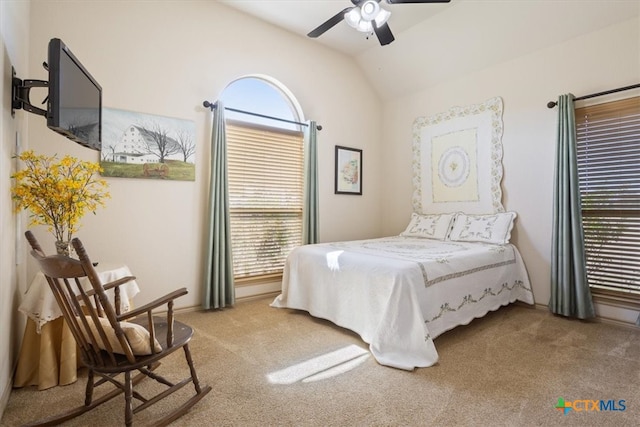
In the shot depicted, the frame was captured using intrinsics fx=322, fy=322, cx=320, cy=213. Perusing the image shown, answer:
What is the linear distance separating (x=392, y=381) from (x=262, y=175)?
8.50 feet

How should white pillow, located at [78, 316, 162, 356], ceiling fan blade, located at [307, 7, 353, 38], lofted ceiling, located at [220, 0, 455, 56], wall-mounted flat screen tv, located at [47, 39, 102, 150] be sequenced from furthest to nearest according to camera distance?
lofted ceiling, located at [220, 0, 455, 56]
ceiling fan blade, located at [307, 7, 353, 38]
wall-mounted flat screen tv, located at [47, 39, 102, 150]
white pillow, located at [78, 316, 162, 356]

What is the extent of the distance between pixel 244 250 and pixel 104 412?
82.8 inches

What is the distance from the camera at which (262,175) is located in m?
3.76

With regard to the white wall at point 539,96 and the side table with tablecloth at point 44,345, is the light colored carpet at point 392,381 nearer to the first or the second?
the side table with tablecloth at point 44,345

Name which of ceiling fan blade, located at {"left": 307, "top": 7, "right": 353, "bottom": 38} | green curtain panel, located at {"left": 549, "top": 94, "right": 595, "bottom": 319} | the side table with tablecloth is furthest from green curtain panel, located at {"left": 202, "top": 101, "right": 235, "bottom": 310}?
green curtain panel, located at {"left": 549, "top": 94, "right": 595, "bottom": 319}

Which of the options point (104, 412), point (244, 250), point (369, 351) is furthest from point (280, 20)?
point (104, 412)

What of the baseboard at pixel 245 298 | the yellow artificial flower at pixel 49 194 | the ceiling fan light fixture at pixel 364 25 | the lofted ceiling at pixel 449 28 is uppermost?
the lofted ceiling at pixel 449 28

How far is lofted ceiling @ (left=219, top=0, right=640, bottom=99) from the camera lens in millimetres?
2988

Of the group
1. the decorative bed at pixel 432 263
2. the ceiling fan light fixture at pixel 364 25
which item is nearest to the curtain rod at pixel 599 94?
the decorative bed at pixel 432 263

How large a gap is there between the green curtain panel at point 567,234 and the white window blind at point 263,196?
2706mm

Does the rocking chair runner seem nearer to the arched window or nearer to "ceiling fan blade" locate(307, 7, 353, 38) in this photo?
the arched window

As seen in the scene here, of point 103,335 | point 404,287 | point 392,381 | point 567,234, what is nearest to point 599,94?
point 567,234

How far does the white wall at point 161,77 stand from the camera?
8.70 feet

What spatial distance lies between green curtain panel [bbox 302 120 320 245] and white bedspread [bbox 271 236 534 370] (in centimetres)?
62
